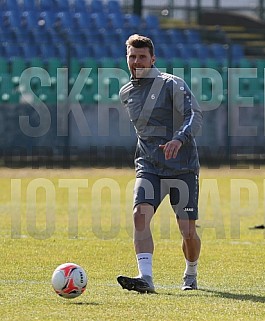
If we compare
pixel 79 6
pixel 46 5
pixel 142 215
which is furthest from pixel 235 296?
pixel 79 6

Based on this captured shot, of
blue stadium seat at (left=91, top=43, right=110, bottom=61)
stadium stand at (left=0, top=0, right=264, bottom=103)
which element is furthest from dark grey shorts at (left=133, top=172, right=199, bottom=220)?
blue stadium seat at (left=91, top=43, right=110, bottom=61)

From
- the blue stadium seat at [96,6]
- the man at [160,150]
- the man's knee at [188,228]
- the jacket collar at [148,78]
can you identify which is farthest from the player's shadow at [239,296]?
the blue stadium seat at [96,6]

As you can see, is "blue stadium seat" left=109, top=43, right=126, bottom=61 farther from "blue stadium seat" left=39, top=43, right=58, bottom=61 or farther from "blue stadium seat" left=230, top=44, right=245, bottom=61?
"blue stadium seat" left=230, top=44, right=245, bottom=61

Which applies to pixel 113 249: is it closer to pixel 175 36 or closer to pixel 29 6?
pixel 29 6

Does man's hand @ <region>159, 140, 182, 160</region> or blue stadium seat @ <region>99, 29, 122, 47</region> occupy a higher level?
blue stadium seat @ <region>99, 29, 122, 47</region>

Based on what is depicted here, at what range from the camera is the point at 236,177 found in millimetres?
20719

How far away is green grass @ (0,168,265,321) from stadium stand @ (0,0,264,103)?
324cm

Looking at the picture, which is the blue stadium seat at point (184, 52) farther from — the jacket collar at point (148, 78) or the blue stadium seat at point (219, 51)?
the jacket collar at point (148, 78)

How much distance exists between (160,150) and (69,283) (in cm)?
146

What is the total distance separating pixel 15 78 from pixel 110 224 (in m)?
9.70

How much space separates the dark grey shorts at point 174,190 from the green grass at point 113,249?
2.23ft

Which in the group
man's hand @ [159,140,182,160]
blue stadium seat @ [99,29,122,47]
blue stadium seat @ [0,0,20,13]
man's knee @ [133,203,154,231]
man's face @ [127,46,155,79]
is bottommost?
man's knee @ [133,203,154,231]

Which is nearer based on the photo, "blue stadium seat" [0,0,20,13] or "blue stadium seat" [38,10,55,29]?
"blue stadium seat" [38,10,55,29]

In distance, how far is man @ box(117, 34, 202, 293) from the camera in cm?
818
